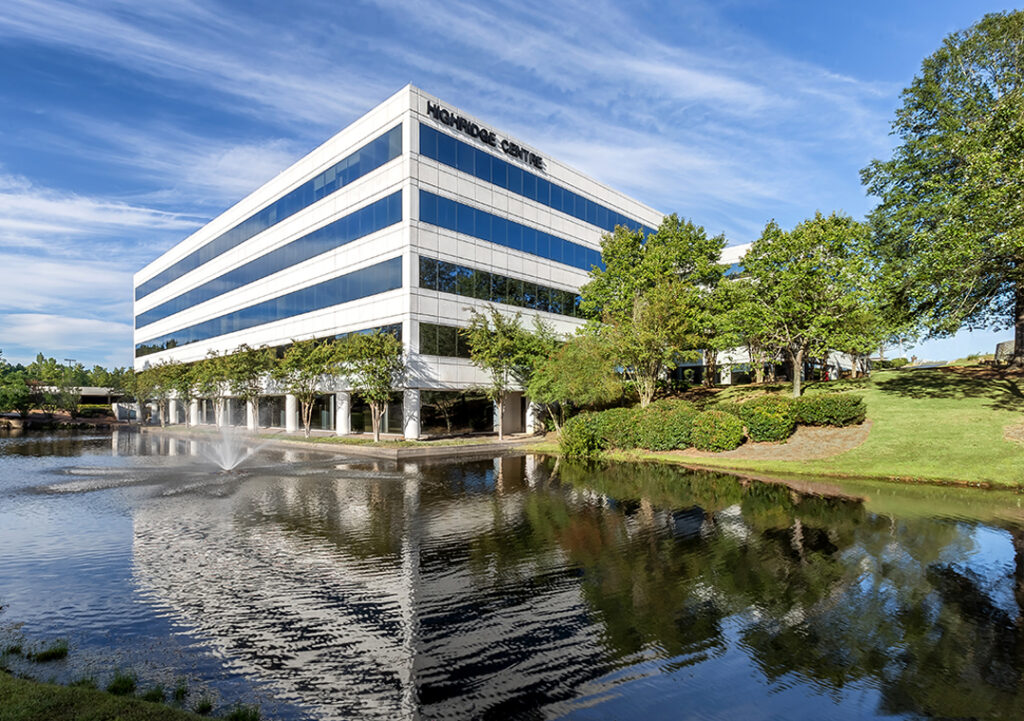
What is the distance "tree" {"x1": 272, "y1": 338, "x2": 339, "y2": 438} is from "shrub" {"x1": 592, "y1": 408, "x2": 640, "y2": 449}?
17.1m

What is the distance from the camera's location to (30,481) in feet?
65.7

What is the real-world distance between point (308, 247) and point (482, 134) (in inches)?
650

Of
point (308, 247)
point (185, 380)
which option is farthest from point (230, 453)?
point (185, 380)

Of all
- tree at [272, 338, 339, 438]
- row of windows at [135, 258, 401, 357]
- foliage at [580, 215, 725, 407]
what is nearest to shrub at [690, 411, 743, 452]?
foliage at [580, 215, 725, 407]

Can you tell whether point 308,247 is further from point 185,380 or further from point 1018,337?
point 1018,337

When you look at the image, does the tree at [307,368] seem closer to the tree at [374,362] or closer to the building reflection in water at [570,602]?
the tree at [374,362]

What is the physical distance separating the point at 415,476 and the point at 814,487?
1423 cm

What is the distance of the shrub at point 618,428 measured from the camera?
91.8 ft

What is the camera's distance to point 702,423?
25969mm

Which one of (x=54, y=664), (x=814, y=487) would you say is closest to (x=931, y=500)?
(x=814, y=487)

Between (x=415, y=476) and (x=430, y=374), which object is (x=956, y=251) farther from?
(x=430, y=374)

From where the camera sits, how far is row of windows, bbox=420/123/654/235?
120ft

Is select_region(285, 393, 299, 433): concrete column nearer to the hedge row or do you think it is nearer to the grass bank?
the grass bank

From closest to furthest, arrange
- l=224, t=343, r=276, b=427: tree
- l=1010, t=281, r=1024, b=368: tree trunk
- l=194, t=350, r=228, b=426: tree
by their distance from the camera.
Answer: l=1010, t=281, r=1024, b=368: tree trunk < l=224, t=343, r=276, b=427: tree < l=194, t=350, r=228, b=426: tree
